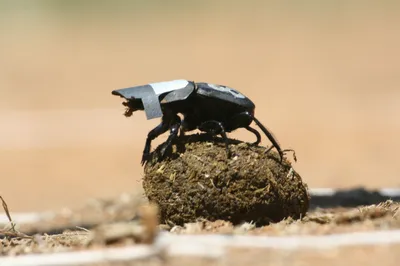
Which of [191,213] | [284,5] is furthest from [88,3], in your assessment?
[191,213]

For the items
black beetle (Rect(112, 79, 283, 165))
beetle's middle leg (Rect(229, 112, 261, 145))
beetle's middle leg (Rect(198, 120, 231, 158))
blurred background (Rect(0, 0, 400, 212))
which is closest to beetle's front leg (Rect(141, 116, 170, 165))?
black beetle (Rect(112, 79, 283, 165))

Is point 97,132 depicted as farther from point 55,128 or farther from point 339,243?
point 339,243

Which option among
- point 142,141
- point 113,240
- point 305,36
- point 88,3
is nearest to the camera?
point 113,240

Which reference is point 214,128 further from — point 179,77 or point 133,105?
point 179,77

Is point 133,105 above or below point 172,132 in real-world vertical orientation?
above

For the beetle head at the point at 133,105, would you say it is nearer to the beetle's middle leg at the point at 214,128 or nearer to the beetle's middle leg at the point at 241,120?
the beetle's middle leg at the point at 214,128

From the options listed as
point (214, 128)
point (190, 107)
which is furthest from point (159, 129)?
point (214, 128)

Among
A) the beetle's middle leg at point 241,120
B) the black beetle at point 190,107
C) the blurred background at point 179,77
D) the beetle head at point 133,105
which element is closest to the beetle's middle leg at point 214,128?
the black beetle at point 190,107
